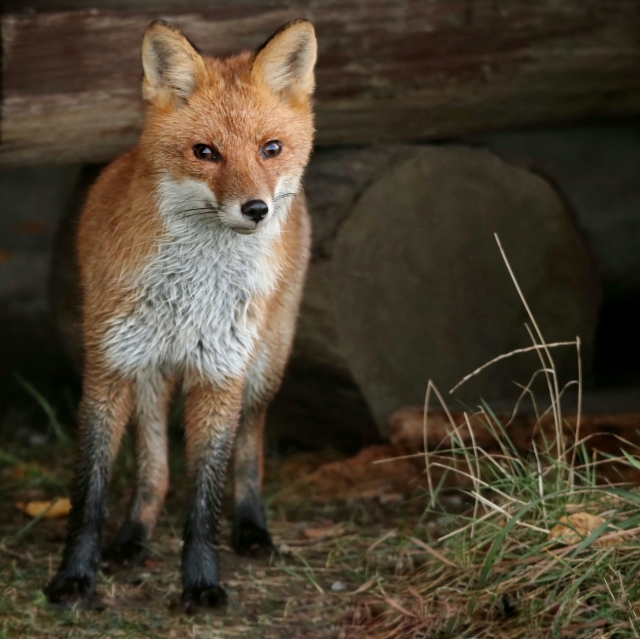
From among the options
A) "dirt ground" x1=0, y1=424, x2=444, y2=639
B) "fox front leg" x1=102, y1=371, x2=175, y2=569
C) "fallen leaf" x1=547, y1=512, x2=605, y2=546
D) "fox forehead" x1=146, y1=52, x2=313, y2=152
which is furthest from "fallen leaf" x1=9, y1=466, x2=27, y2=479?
"fallen leaf" x1=547, y1=512, x2=605, y2=546

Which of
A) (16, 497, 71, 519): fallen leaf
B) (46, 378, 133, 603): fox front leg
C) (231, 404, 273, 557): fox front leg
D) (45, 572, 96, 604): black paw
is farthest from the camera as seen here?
(16, 497, 71, 519): fallen leaf

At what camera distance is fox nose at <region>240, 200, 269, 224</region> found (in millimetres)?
2906

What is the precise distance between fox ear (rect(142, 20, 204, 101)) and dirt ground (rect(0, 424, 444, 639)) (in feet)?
5.70

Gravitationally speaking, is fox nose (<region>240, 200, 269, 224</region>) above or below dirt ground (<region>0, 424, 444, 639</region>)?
above

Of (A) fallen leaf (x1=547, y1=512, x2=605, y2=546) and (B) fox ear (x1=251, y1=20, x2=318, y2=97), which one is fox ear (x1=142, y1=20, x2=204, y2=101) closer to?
(B) fox ear (x1=251, y1=20, x2=318, y2=97)

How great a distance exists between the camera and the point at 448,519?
3717mm

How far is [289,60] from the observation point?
10.7ft

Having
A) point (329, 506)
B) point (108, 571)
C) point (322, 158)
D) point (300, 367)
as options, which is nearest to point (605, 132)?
point (322, 158)

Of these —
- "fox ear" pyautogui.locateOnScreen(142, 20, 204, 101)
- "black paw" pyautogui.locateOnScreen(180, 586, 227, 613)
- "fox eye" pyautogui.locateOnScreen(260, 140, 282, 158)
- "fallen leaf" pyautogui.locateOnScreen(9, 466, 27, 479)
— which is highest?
"fox ear" pyautogui.locateOnScreen(142, 20, 204, 101)

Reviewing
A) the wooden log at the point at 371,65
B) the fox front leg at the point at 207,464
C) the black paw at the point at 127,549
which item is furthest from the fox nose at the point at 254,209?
the wooden log at the point at 371,65

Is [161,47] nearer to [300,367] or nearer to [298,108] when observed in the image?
[298,108]

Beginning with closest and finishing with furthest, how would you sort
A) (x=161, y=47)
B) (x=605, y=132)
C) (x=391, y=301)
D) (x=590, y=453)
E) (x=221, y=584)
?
(x=161, y=47)
(x=221, y=584)
(x=590, y=453)
(x=391, y=301)
(x=605, y=132)

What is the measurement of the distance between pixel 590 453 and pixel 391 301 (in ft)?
3.94

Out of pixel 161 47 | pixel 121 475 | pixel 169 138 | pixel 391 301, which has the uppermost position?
pixel 161 47
